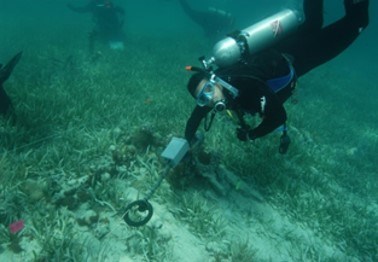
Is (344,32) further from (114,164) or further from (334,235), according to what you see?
(114,164)

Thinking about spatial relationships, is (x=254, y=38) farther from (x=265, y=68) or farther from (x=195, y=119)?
(x=195, y=119)

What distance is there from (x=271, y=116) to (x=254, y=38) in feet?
4.25

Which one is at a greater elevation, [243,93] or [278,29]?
[278,29]

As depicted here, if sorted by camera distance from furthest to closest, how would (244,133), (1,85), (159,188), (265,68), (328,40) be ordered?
(1,85) → (328,40) → (159,188) → (265,68) → (244,133)

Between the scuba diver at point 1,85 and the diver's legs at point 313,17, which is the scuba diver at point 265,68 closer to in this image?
the diver's legs at point 313,17

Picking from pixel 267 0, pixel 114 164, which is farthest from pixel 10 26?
pixel 267 0

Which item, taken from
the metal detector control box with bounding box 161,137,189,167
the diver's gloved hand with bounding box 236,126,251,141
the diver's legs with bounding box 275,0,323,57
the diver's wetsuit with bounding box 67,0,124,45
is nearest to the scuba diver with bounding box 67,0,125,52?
the diver's wetsuit with bounding box 67,0,124,45

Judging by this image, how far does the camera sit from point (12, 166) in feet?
15.7

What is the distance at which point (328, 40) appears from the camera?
17.9ft

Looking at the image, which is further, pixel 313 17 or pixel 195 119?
pixel 313 17

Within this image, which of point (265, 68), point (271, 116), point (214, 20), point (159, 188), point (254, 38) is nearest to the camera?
point (271, 116)

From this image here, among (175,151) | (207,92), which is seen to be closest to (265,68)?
(207,92)

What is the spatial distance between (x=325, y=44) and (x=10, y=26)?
21.5 m

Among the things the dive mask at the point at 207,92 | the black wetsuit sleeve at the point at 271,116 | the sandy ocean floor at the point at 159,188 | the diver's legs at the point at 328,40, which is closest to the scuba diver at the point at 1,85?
the sandy ocean floor at the point at 159,188
